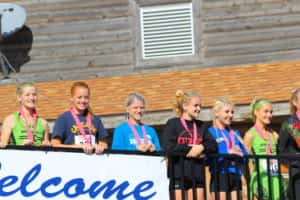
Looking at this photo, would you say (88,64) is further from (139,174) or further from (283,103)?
(139,174)

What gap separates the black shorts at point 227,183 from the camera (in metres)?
8.85

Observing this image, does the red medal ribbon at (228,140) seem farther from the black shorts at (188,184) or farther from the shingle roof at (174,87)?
the shingle roof at (174,87)

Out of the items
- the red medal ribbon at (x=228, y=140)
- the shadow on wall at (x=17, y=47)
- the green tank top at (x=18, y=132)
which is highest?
the shadow on wall at (x=17, y=47)

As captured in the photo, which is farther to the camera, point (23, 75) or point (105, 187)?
point (23, 75)

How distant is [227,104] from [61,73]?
19.7 ft

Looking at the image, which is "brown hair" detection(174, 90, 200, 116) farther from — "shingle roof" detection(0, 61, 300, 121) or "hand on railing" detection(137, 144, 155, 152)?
"shingle roof" detection(0, 61, 300, 121)

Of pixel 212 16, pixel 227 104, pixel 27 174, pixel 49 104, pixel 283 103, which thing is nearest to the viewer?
pixel 27 174

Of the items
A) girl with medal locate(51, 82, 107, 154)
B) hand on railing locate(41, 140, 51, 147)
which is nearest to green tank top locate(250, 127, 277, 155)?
girl with medal locate(51, 82, 107, 154)

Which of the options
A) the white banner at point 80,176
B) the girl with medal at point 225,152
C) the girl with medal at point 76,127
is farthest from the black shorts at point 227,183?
the girl with medal at point 76,127

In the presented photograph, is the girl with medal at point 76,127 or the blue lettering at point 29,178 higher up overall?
the girl with medal at point 76,127

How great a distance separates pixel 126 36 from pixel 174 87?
5.51 feet

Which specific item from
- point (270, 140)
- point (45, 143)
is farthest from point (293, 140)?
point (45, 143)

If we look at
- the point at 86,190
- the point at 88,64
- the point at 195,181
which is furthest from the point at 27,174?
the point at 88,64

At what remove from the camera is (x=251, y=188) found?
9133 millimetres
